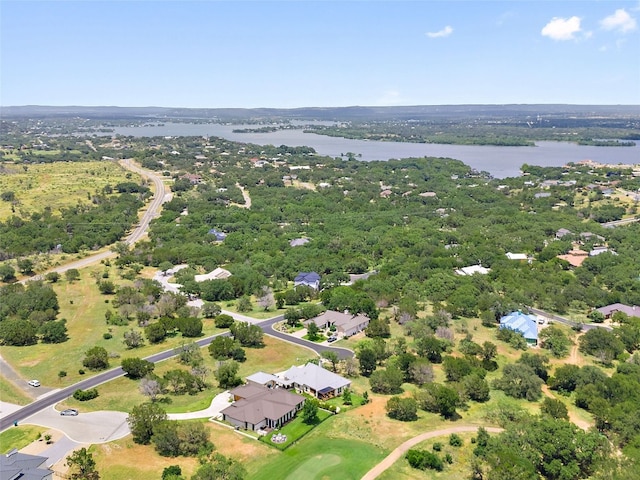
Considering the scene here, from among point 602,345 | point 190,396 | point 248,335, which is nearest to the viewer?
point 190,396

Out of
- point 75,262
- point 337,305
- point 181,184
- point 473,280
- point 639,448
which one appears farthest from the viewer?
point 181,184

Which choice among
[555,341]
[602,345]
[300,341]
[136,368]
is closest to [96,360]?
[136,368]

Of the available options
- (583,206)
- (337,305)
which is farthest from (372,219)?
(583,206)

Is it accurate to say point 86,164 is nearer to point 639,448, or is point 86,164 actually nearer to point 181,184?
point 181,184

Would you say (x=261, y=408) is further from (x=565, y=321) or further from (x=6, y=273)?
(x=6, y=273)

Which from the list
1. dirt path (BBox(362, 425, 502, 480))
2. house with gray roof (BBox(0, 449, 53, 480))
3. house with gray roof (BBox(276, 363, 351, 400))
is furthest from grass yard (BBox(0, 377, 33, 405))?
dirt path (BBox(362, 425, 502, 480))

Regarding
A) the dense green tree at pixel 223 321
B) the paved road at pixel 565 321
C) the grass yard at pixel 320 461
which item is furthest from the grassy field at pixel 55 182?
the paved road at pixel 565 321
